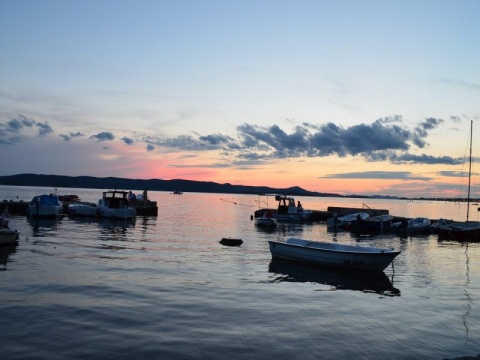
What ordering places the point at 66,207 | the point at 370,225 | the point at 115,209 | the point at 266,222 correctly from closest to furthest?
the point at 370,225
the point at 266,222
the point at 115,209
the point at 66,207

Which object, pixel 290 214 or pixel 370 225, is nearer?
pixel 370 225

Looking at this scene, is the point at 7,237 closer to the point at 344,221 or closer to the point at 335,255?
the point at 335,255

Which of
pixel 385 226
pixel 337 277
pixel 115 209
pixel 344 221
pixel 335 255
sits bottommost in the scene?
pixel 337 277

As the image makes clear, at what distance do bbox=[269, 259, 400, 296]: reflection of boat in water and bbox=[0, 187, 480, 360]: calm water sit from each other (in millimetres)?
63

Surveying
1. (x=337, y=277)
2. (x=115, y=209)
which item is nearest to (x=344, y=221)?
(x=115, y=209)

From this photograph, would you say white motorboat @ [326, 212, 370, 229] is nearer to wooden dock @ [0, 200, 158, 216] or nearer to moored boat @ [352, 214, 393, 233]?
moored boat @ [352, 214, 393, 233]

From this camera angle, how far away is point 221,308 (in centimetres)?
1686

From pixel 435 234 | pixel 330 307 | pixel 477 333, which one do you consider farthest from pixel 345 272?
pixel 435 234

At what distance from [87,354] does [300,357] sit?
5.65 m

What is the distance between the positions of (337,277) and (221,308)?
1027 cm

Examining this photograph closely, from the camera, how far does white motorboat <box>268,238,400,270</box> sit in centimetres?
2617

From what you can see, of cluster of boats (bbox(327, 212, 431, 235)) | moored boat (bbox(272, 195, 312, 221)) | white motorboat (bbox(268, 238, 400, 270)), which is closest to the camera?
white motorboat (bbox(268, 238, 400, 270))

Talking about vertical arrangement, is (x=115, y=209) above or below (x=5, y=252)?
above

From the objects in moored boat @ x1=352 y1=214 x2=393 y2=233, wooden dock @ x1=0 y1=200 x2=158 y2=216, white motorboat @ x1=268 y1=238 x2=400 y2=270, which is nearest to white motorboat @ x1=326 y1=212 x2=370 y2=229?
moored boat @ x1=352 y1=214 x2=393 y2=233
